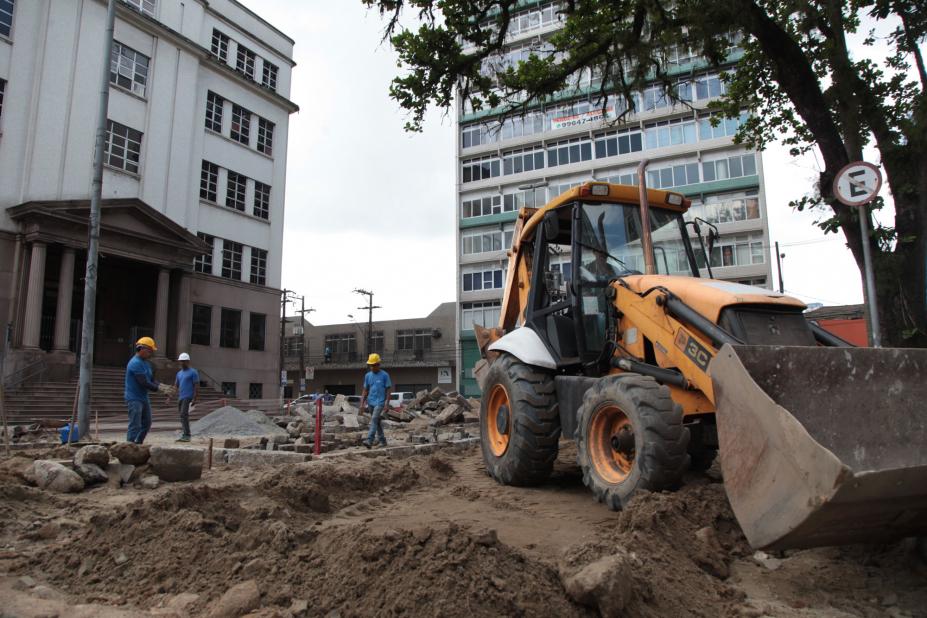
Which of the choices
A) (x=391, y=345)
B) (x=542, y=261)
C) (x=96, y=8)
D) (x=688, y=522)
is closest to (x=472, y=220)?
(x=391, y=345)

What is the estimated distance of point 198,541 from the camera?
14.1 feet

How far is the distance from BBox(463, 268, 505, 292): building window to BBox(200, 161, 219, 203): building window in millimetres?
20618

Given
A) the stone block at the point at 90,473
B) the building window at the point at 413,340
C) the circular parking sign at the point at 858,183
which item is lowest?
the stone block at the point at 90,473

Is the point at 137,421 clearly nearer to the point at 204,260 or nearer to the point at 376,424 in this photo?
the point at 376,424

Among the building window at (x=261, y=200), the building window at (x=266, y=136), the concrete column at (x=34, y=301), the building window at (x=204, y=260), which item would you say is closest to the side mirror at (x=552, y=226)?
the concrete column at (x=34, y=301)

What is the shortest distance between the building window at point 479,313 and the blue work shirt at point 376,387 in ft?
109

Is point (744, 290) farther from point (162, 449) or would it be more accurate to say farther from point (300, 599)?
point (162, 449)

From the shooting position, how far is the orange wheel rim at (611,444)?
17.8ft

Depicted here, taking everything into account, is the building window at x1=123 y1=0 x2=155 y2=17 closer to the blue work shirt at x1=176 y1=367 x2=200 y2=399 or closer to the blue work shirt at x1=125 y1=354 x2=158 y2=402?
the blue work shirt at x1=176 y1=367 x2=200 y2=399

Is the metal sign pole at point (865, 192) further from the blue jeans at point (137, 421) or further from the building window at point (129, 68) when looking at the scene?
the building window at point (129, 68)

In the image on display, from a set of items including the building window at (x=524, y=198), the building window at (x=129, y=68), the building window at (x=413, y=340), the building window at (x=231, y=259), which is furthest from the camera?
the building window at (x=413, y=340)

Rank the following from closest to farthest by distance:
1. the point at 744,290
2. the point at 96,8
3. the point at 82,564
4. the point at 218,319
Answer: the point at 82,564, the point at 744,290, the point at 96,8, the point at 218,319

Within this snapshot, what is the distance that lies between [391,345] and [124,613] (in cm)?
Result: 6123

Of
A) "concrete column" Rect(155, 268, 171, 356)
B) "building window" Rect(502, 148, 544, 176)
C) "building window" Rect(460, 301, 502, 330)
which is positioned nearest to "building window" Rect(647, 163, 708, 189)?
"building window" Rect(502, 148, 544, 176)
